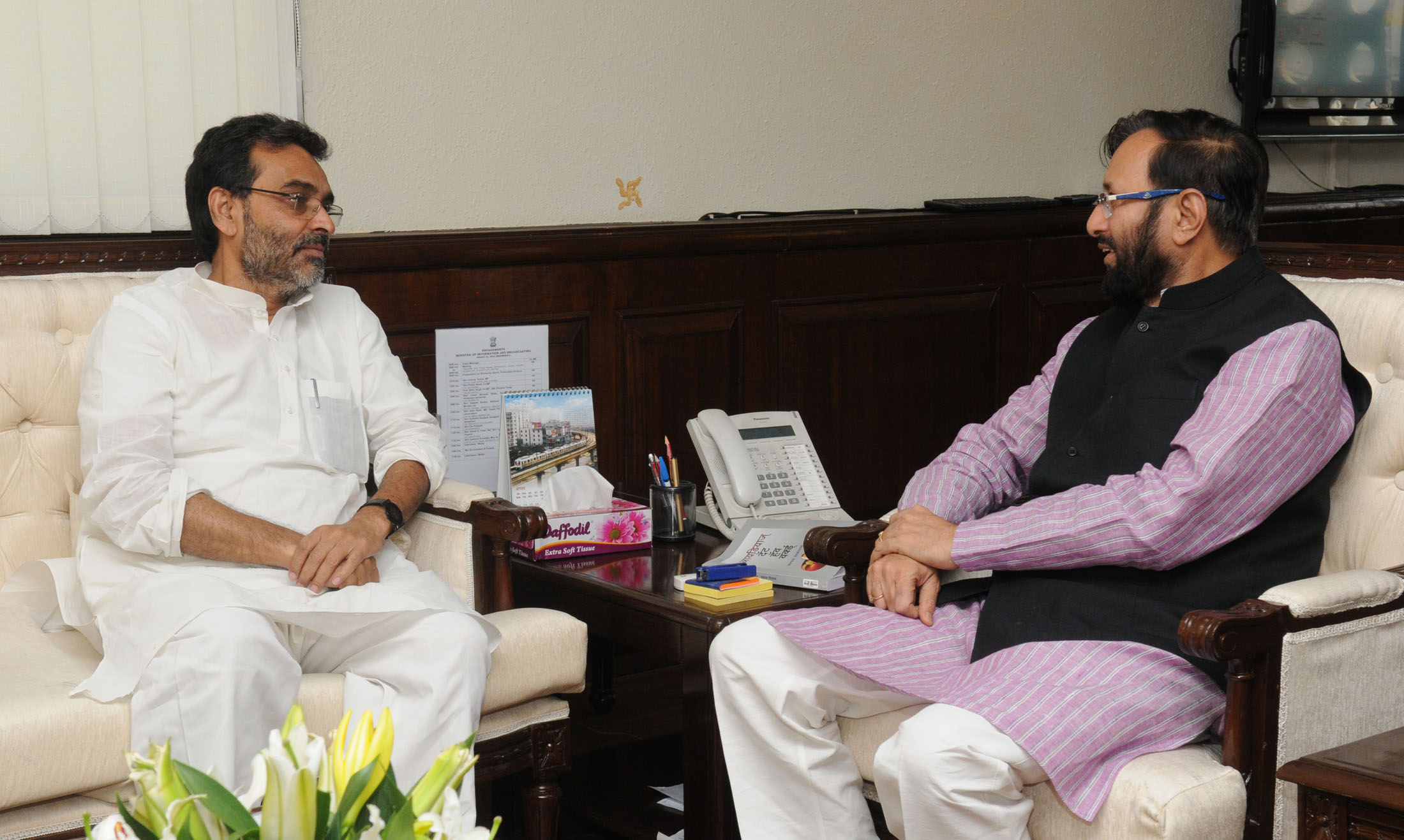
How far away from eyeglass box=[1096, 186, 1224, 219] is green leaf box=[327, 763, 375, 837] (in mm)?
1629

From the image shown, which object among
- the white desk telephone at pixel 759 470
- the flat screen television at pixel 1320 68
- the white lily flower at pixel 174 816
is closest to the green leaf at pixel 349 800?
the white lily flower at pixel 174 816

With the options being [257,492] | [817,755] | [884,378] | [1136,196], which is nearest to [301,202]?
[257,492]

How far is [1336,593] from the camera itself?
6.22 feet

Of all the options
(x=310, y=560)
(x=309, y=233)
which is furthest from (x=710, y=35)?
(x=310, y=560)

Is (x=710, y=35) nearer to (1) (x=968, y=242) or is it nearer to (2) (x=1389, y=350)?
(1) (x=968, y=242)

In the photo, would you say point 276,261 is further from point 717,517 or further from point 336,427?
point 717,517

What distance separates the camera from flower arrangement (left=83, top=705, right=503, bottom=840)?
1003 mm

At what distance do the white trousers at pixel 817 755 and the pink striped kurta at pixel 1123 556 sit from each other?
0.15 ft

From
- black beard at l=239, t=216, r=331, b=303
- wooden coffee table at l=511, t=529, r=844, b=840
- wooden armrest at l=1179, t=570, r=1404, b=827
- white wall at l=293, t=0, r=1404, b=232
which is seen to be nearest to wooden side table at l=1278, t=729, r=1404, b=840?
wooden armrest at l=1179, t=570, r=1404, b=827

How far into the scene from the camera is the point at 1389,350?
2289mm

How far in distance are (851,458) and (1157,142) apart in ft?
5.54

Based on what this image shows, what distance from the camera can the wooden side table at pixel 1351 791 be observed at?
160 cm

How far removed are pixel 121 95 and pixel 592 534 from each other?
4.21 feet

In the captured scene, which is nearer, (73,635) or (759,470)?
(73,635)
